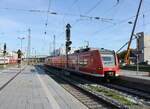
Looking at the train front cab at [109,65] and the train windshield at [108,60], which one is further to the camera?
the train windshield at [108,60]

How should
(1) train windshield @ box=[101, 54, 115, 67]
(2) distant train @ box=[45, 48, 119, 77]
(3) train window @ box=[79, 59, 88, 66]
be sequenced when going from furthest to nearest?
1. (3) train window @ box=[79, 59, 88, 66]
2. (1) train windshield @ box=[101, 54, 115, 67]
3. (2) distant train @ box=[45, 48, 119, 77]

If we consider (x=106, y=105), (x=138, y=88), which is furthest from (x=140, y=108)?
(x=138, y=88)

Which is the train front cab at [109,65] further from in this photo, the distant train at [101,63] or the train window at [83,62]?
the train window at [83,62]

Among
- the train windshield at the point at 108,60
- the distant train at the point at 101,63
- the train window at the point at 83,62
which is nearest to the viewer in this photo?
the distant train at the point at 101,63

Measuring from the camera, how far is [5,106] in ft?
26.5

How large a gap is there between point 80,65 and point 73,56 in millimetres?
3553

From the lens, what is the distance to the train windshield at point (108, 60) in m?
17.5

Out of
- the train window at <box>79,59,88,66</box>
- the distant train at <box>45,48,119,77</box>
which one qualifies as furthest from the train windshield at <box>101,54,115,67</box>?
the train window at <box>79,59,88,66</box>

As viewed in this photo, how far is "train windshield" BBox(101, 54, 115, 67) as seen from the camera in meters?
17.5

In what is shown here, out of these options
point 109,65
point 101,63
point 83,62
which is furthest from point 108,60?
point 83,62

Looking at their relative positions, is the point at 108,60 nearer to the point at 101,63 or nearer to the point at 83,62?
the point at 101,63

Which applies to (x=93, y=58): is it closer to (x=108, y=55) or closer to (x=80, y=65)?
(x=108, y=55)

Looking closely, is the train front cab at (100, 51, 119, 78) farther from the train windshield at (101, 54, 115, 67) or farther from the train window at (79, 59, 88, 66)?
the train window at (79, 59, 88, 66)

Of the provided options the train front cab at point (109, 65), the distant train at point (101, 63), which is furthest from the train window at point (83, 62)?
the train front cab at point (109, 65)
